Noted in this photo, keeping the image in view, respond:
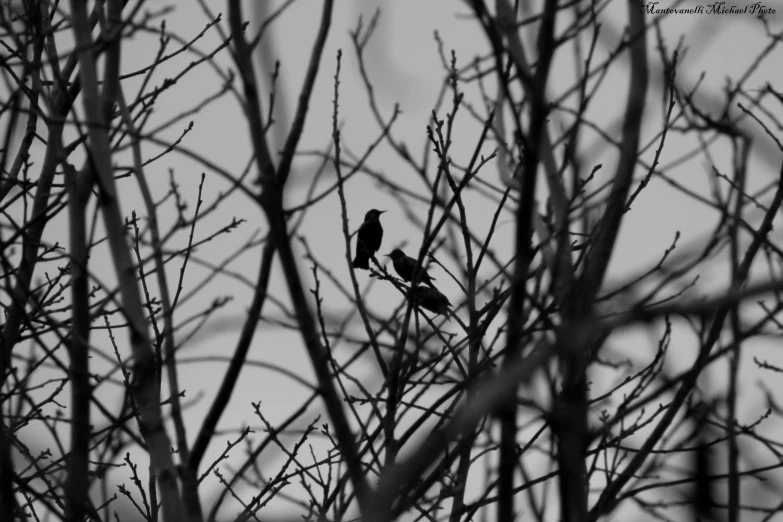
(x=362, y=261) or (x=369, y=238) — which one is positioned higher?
(x=369, y=238)

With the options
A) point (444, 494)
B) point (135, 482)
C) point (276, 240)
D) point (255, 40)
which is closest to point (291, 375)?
point (276, 240)

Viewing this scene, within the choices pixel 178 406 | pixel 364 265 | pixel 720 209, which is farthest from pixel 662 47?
pixel 364 265

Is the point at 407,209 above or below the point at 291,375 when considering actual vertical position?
above

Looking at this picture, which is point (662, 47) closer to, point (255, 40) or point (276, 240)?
point (255, 40)

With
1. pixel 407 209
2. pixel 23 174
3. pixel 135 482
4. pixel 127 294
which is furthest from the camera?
pixel 23 174

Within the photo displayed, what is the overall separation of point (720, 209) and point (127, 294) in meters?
1.56

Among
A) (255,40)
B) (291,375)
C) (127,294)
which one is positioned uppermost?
(255,40)

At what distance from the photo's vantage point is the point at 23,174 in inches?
180

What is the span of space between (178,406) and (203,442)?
18cm

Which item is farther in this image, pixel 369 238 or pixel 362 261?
pixel 369 238

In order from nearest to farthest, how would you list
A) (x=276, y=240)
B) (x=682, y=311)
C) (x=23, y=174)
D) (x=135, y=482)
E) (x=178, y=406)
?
1. (x=682, y=311)
2. (x=276, y=240)
3. (x=178, y=406)
4. (x=135, y=482)
5. (x=23, y=174)

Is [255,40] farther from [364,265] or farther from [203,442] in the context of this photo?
[364,265]

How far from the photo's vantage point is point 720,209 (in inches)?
102

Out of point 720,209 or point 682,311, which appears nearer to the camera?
point 682,311
